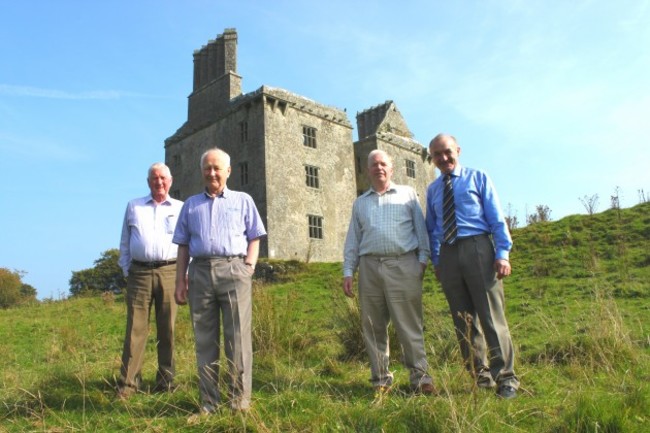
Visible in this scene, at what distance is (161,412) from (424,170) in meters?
29.6

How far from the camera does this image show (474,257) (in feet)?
15.5

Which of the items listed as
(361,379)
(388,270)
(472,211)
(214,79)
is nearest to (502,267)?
(472,211)

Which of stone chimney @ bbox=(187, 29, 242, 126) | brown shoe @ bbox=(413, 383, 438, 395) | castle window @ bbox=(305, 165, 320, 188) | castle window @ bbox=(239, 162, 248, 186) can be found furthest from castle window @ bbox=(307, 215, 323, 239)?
brown shoe @ bbox=(413, 383, 438, 395)

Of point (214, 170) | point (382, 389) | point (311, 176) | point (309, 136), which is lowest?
point (382, 389)

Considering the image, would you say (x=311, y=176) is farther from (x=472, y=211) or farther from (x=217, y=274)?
(x=217, y=274)

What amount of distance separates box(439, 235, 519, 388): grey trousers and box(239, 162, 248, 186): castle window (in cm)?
2063

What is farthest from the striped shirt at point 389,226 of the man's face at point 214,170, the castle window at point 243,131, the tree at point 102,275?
the tree at point 102,275

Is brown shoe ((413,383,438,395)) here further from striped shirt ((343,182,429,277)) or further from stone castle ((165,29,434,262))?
stone castle ((165,29,434,262))

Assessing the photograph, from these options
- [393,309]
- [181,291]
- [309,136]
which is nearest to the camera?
[181,291]

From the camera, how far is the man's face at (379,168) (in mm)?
5090

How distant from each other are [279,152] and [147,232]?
761 inches

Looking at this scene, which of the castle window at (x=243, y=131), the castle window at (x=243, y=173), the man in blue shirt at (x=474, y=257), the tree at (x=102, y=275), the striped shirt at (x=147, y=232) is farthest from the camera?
the tree at (x=102, y=275)

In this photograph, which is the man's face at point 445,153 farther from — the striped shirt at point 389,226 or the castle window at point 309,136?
the castle window at point 309,136

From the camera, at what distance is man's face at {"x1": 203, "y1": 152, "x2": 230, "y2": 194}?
4609mm
